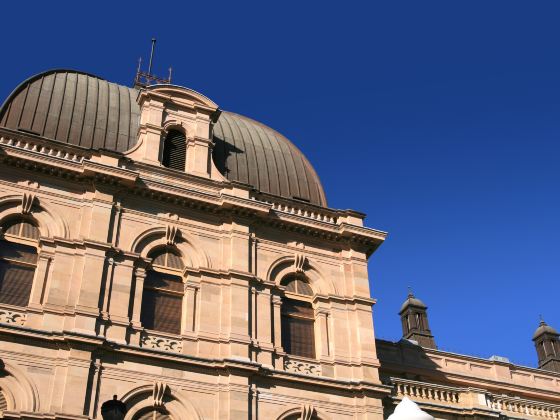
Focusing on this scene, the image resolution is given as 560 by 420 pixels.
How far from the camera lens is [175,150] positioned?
94.4 ft

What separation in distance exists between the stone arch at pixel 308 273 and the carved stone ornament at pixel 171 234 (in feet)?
11.6

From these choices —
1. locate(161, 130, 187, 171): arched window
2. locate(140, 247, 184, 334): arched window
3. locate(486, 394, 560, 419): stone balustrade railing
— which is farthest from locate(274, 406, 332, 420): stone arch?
locate(161, 130, 187, 171): arched window

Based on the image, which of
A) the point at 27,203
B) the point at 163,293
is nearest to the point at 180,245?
the point at 163,293

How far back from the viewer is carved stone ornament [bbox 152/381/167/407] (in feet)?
71.2

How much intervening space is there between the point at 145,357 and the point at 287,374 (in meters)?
4.63

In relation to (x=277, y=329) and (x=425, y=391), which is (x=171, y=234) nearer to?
(x=277, y=329)

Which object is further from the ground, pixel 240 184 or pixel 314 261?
pixel 240 184

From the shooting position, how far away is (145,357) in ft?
73.2

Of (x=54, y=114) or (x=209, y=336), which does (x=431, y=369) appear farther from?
(x=54, y=114)

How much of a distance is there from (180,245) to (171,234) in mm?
497

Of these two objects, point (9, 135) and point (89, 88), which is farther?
point (89, 88)

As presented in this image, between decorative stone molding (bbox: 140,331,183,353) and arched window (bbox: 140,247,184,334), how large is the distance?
1.66ft

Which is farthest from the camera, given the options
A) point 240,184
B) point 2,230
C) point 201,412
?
point 240,184

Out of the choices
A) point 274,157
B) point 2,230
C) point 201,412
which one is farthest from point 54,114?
point 201,412
